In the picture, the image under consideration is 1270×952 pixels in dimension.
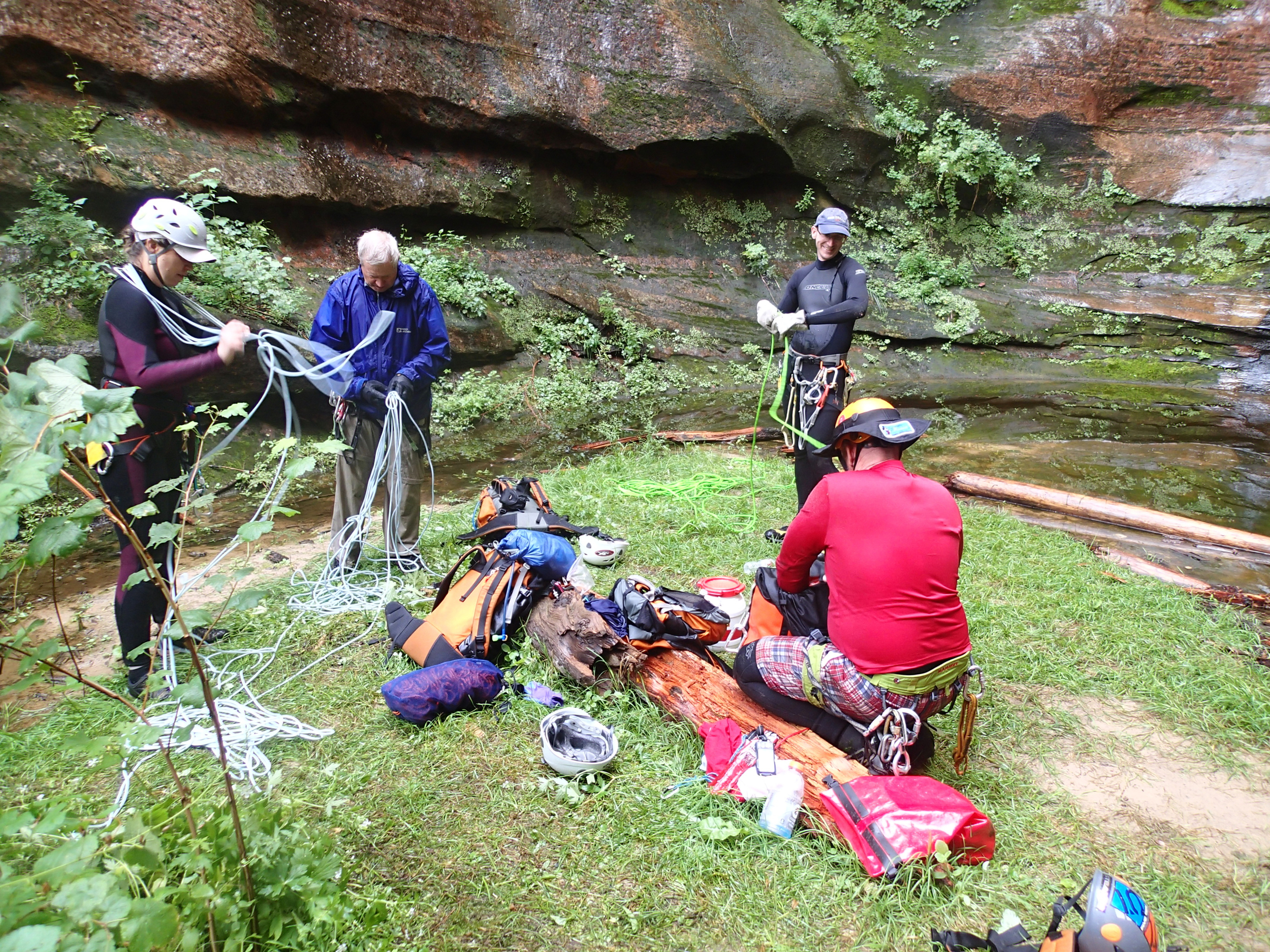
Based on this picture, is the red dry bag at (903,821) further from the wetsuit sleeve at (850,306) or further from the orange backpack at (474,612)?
the wetsuit sleeve at (850,306)

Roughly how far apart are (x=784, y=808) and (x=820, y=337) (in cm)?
322

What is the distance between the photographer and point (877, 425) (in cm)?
265

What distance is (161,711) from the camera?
9.93 ft

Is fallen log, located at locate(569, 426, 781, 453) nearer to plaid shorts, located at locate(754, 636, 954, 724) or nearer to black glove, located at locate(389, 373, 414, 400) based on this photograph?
black glove, located at locate(389, 373, 414, 400)

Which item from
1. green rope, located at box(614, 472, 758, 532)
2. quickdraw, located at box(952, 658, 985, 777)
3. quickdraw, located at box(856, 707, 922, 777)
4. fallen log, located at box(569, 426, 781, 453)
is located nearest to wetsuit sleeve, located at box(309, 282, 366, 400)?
green rope, located at box(614, 472, 758, 532)

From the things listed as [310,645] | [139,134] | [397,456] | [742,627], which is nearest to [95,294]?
[139,134]

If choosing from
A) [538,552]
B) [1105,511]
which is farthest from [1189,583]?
[538,552]

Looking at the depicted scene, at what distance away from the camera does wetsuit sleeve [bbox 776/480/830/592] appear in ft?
8.75

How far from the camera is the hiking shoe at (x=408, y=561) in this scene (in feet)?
14.6

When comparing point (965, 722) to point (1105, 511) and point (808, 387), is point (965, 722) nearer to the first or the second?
point (808, 387)

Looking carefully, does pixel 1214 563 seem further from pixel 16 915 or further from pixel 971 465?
pixel 16 915

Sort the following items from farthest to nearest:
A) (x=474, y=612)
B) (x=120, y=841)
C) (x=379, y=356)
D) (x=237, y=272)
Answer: (x=237, y=272) → (x=379, y=356) → (x=474, y=612) → (x=120, y=841)

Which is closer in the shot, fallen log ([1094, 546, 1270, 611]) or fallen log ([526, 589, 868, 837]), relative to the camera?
fallen log ([526, 589, 868, 837])

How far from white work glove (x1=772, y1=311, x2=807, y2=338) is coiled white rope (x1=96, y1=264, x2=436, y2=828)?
246cm
